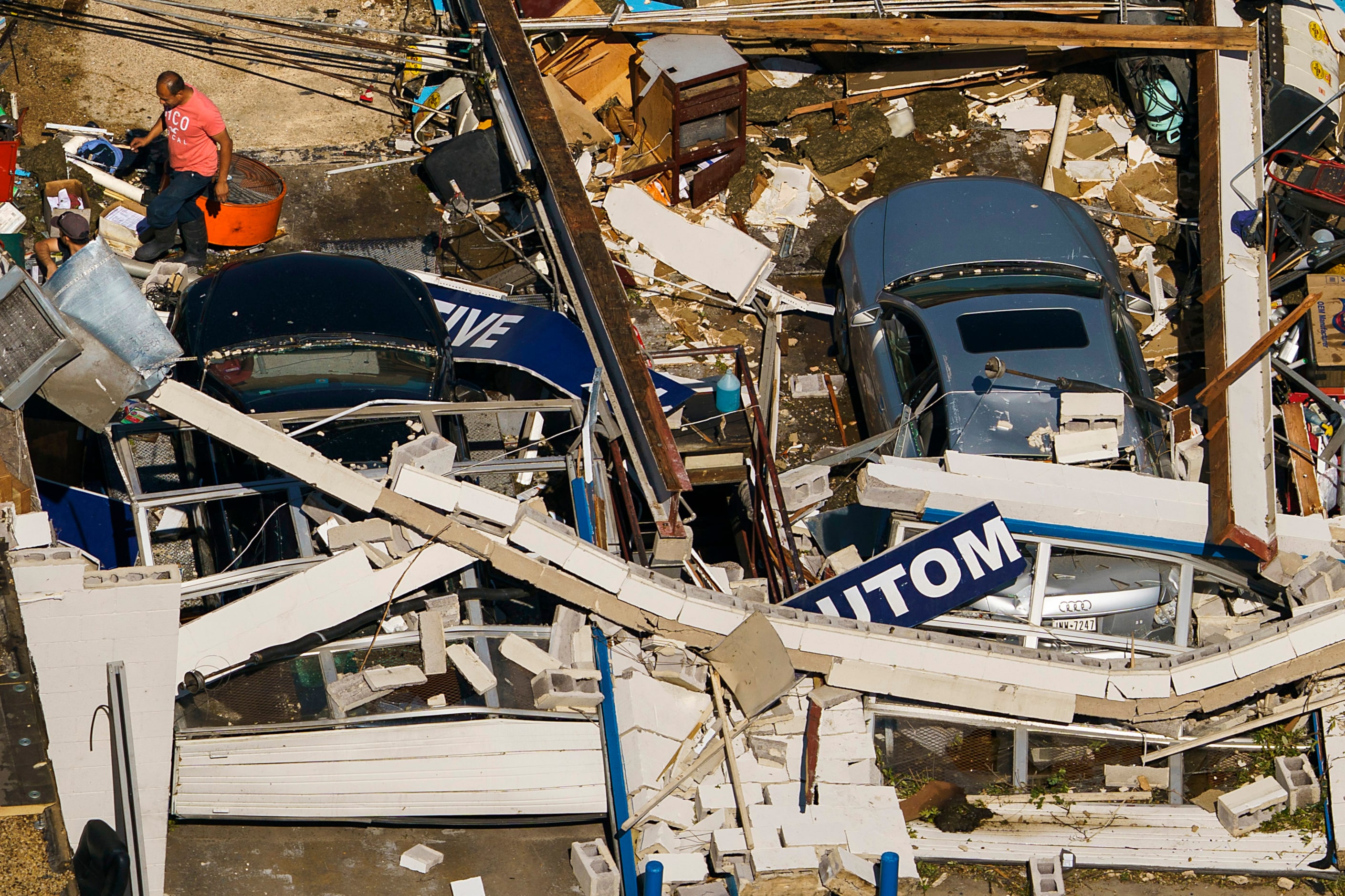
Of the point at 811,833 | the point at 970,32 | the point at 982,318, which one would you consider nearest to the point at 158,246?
the point at 982,318

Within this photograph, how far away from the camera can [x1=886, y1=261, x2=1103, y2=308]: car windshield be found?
961 centimetres

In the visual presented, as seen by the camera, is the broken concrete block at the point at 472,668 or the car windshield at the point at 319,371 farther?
the car windshield at the point at 319,371

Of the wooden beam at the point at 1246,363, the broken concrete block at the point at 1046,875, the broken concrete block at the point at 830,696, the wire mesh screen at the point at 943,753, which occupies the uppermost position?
the wooden beam at the point at 1246,363

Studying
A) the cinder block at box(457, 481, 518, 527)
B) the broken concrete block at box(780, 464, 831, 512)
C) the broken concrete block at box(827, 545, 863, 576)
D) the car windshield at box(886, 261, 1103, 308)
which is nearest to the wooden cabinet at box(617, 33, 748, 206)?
the car windshield at box(886, 261, 1103, 308)

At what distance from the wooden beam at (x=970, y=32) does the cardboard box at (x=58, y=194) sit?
15.5 feet

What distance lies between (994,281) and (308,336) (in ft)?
15.4

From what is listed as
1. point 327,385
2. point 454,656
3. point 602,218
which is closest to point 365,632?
point 454,656

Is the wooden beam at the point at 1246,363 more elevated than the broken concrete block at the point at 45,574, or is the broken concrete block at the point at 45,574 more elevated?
the wooden beam at the point at 1246,363

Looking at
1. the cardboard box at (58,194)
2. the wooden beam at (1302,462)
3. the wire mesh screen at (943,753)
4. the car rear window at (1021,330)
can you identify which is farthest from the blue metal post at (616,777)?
the cardboard box at (58,194)

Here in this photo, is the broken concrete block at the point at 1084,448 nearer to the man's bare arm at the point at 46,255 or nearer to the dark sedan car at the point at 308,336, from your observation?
the dark sedan car at the point at 308,336

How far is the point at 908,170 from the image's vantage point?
12.6 meters

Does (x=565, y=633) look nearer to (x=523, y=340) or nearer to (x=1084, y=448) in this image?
(x=523, y=340)

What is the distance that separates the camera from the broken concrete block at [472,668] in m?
7.37

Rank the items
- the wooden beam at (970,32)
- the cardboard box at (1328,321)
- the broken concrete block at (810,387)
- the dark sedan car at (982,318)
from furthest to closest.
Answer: the wooden beam at (970,32) → the broken concrete block at (810,387) → the cardboard box at (1328,321) → the dark sedan car at (982,318)
